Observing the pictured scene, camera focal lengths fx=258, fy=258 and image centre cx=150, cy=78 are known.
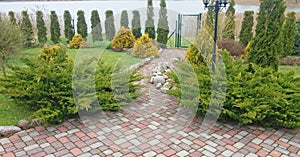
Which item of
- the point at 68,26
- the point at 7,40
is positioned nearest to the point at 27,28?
the point at 68,26

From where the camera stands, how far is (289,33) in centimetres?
782

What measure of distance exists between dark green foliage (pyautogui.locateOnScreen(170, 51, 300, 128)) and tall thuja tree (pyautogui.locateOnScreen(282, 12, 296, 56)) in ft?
14.1

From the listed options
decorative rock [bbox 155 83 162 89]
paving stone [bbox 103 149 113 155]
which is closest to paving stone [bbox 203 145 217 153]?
paving stone [bbox 103 149 113 155]

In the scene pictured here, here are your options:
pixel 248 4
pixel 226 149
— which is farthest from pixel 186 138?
pixel 248 4

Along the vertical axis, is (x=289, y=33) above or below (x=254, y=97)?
above

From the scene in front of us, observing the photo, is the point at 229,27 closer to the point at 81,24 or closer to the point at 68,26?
the point at 81,24

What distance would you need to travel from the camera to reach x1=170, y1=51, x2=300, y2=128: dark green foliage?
336cm

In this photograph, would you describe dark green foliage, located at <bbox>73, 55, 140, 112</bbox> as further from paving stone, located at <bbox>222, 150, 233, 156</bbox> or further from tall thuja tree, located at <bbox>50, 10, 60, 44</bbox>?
tall thuja tree, located at <bbox>50, 10, 60, 44</bbox>

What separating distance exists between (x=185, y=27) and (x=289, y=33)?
365 centimetres

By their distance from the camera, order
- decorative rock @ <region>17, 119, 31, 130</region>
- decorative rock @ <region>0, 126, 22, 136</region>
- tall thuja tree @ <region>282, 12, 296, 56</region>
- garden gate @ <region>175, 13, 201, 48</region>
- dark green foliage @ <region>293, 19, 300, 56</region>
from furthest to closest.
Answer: garden gate @ <region>175, 13, 201, 48</region> < dark green foliage @ <region>293, 19, 300, 56</region> < tall thuja tree @ <region>282, 12, 296, 56</region> < decorative rock @ <region>17, 119, 31, 130</region> < decorative rock @ <region>0, 126, 22, 136</region>

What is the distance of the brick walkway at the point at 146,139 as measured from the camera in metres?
2.89

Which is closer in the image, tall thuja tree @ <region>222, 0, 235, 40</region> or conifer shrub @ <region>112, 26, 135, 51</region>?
tall thuja tree @ <region>222, 0, 235, 40</region>

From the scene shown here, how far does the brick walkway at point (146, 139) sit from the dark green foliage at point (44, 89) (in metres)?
0.21

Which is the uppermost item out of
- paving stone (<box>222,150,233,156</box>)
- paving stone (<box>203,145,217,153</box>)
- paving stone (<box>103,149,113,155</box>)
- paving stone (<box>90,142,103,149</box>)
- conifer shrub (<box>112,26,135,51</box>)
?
conifer shrub (<box>112,26,135,51</box>)
